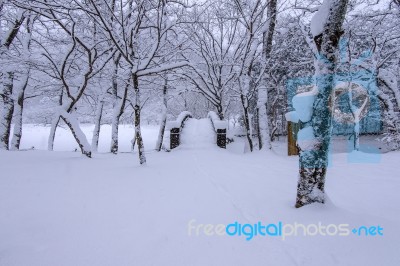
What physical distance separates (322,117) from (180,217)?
2.22m

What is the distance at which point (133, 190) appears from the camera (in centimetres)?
429

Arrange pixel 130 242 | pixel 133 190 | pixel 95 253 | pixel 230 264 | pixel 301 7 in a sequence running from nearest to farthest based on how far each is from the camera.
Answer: pixel 230 264, pixel 95 253, pixel 130 242, pixel 133 190, pixel 301 7

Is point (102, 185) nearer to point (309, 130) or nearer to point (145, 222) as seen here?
point (145, 222)

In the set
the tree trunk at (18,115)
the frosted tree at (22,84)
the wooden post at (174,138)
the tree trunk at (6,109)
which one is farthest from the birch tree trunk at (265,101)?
the tree trunk at (18,115)

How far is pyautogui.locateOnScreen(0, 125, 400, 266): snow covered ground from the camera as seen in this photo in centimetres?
222

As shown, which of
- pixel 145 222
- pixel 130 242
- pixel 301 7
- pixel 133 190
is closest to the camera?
pixel 130 242

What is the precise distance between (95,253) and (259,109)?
27.9ft

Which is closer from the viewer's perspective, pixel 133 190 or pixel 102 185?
pixel 133 190

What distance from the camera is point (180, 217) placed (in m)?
3.08

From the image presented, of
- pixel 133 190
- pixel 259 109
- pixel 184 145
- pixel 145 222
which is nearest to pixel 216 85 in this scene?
pixel 184 145

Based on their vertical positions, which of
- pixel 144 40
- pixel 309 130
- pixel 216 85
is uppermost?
pixel 144 40

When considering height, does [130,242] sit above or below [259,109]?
below

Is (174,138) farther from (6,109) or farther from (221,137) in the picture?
(6,109)

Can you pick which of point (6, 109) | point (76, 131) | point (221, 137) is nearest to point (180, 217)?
point (76, 131)
